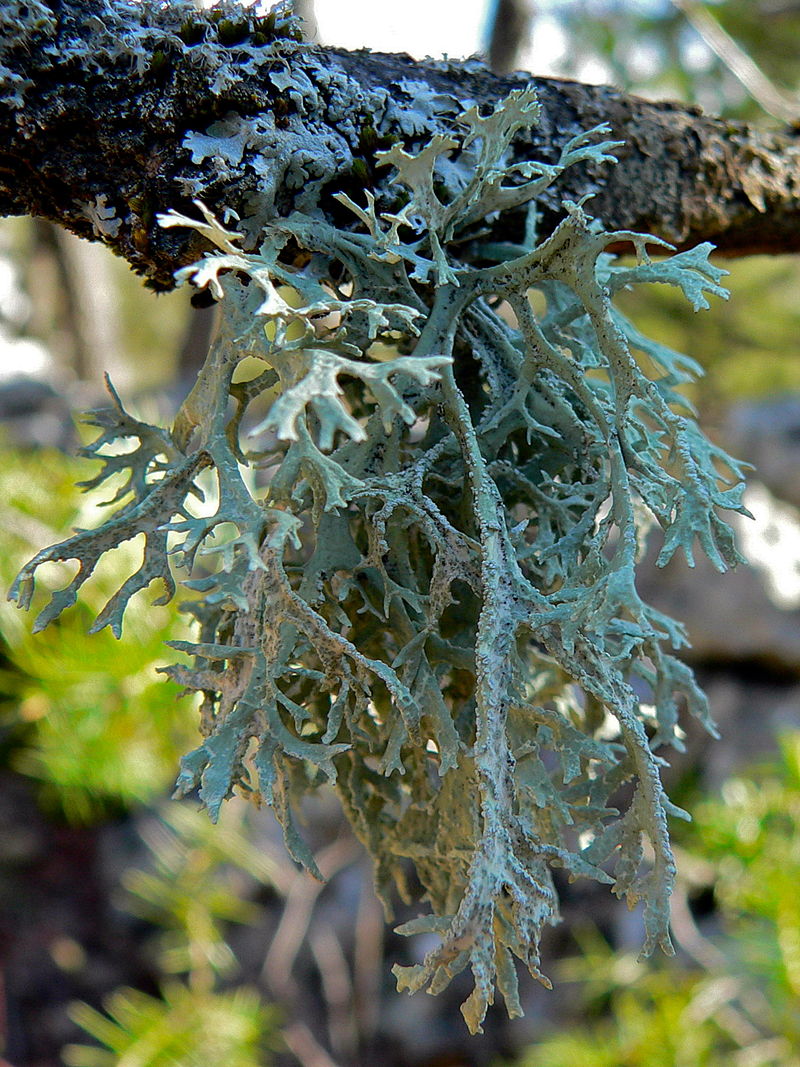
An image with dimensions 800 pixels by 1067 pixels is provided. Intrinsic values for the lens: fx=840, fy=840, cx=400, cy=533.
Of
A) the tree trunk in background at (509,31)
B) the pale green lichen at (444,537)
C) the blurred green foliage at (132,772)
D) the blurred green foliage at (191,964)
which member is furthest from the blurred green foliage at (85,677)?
the tree trunk in background at (509,31)

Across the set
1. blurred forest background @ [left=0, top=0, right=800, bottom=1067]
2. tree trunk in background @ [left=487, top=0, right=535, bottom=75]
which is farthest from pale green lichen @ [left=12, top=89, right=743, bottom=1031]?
tree trunk in background @ [left=487, top=0, right=535, bottom=75]

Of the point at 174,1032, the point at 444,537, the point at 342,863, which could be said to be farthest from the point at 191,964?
the point at 444,537

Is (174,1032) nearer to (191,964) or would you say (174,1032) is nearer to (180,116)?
(191,964)

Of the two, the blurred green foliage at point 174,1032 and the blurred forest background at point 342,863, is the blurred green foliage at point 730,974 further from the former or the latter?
the blurred green foliage at point 174,1032

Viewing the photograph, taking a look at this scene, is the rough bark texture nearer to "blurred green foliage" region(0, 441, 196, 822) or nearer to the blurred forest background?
the blurred forest background

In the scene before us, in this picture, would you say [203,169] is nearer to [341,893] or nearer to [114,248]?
[114,248]

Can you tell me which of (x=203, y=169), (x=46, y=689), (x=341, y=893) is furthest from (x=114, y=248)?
(x=341, y=893)
